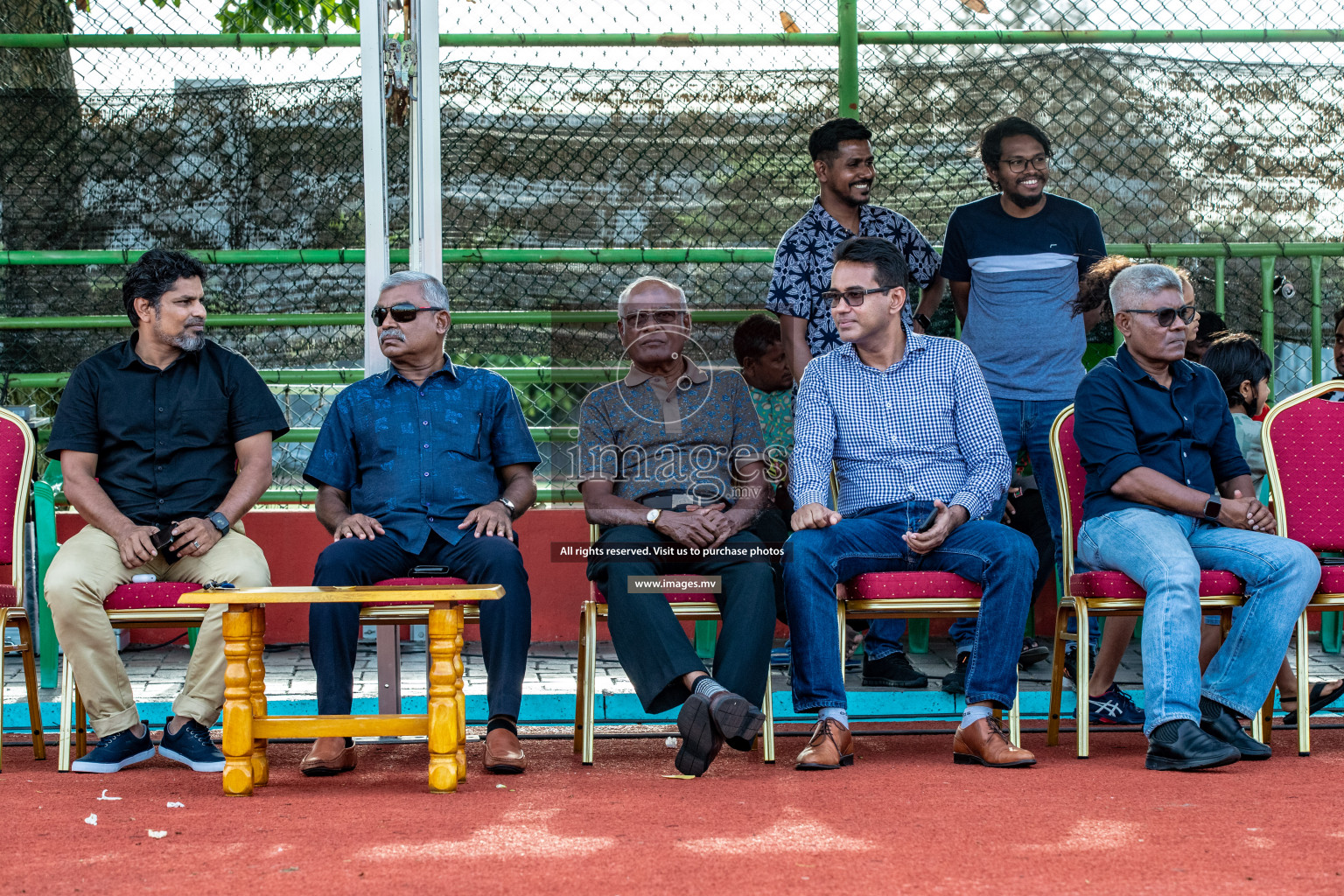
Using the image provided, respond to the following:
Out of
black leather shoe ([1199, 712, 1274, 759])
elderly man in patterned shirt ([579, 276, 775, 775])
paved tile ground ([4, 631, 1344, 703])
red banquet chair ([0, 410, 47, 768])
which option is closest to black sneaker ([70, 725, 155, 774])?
red banquet chair ([0, 410, 47, 768])

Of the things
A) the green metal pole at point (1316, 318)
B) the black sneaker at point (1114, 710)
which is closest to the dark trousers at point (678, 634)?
the black sneaker at point (1114, 710)

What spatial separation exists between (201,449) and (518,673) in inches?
49.8

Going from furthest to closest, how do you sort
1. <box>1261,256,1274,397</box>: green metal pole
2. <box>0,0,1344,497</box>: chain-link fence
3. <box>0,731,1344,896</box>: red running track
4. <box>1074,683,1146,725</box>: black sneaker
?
1. <box>0,0,1344,497</box>: chain-link fence
2. <box>1261,256,1274,397</box>: green metal pole
3. <box>1074,683,1146,725</box>: black sneaker
4. <box>0,731,1344,896</box>: red running track

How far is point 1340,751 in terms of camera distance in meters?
3.88

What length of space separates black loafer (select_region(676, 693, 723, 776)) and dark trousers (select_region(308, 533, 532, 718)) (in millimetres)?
521

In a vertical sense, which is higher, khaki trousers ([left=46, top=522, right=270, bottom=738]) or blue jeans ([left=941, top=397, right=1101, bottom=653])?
blue jeans ([left=941, top=397, right=1101, bottom=653])

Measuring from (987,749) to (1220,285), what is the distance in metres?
3.07

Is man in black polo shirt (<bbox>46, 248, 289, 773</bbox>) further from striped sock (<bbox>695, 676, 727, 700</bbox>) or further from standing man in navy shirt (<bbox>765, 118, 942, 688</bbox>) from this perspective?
standing man in navy shirt (<bbox>765, 118, 942, 688</bbox>)

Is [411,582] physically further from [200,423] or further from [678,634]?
[200,423]

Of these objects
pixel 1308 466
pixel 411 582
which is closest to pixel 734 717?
pixel 411 582

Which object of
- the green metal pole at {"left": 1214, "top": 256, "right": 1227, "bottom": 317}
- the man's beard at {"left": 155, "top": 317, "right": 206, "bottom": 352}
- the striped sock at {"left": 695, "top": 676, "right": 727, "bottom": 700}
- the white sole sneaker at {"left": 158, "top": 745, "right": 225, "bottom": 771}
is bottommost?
the white sole sneaker at {"left": 158, "top": 745, "right": 225, "bottom": 771}

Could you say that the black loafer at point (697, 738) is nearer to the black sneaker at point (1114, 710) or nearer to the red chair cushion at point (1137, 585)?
the red chair cushion at point (1137, 585)

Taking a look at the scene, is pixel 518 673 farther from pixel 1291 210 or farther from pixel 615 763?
pixel 1291 210

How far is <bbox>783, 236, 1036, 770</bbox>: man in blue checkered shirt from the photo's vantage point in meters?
3.73
